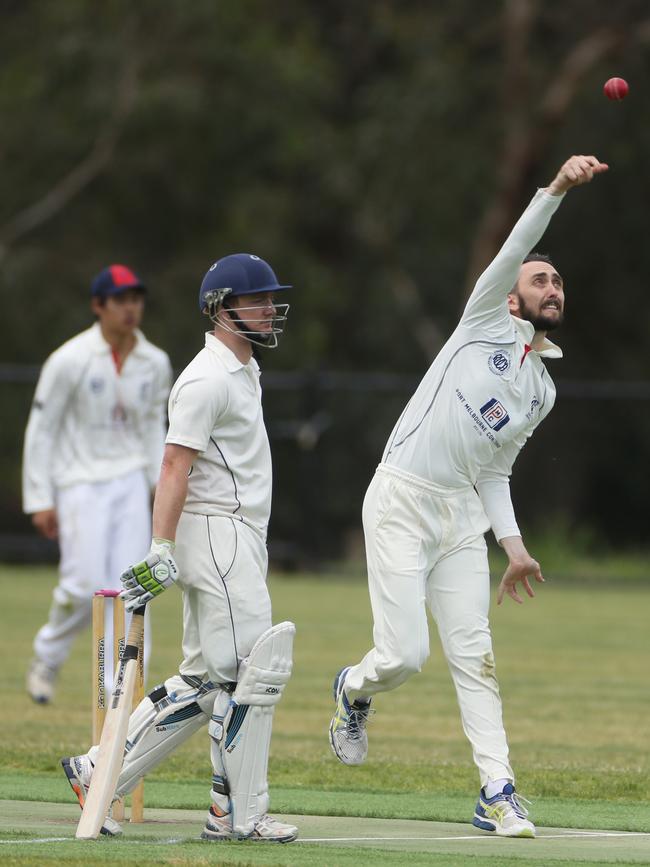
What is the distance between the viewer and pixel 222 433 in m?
6.67

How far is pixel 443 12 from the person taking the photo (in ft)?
113

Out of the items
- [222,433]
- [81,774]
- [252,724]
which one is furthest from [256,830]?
[222,433]

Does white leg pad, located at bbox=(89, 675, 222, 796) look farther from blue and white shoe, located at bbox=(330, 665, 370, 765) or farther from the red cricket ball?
the red cricket ball

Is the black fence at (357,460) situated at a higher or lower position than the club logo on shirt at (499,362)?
lower

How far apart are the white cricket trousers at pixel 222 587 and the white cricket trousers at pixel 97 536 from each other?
158 inches

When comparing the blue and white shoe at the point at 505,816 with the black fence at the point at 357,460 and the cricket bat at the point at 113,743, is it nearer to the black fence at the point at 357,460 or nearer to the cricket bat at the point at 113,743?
the cricket bat at the point at 113,743

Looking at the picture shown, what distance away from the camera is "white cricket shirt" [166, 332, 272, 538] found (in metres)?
6.54

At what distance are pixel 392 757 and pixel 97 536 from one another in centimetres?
227

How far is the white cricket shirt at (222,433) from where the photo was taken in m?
6.54

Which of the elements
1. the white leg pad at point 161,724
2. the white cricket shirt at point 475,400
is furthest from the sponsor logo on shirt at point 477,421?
the white leg pad at point 161,724

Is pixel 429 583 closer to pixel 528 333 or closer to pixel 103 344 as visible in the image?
pixel 528 333

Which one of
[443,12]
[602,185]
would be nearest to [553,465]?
[602,185]

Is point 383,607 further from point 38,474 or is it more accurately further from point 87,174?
point 87,174

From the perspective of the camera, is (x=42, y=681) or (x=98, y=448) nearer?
(x=98, y=448)
